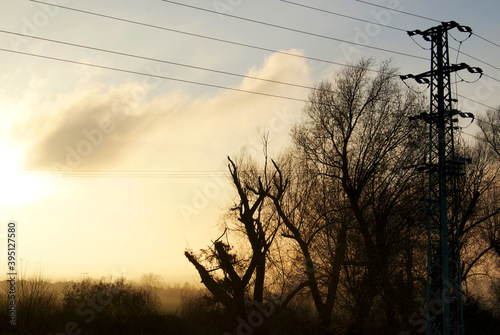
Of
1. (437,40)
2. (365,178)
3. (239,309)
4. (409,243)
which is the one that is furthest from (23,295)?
(437,40)

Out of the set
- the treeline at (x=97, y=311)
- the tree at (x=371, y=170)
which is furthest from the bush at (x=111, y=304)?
the tree at (x=371, y=170)

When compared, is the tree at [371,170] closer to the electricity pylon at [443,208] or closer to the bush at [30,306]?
the electricity pylon at [443,208]

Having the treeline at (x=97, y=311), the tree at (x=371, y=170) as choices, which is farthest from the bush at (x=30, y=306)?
the tree at (x=371, y=170)

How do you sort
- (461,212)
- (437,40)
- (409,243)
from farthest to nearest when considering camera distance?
(461,212)
(409,243)
(437,40)

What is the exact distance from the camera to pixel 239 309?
1127 inches

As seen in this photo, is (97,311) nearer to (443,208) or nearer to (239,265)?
(239,265)

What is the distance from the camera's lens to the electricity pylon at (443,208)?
2070 centimetres

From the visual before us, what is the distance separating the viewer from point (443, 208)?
68.4ft

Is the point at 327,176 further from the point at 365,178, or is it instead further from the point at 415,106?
the point at 415,106

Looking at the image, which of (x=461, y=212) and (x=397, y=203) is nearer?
(x=397, y=203)

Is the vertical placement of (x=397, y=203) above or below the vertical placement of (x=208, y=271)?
above

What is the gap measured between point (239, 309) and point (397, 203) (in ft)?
39.6

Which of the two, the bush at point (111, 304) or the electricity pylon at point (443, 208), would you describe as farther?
the bush at point (111, 304)

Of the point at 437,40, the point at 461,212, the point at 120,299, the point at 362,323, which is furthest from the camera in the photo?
the point at 461,212
